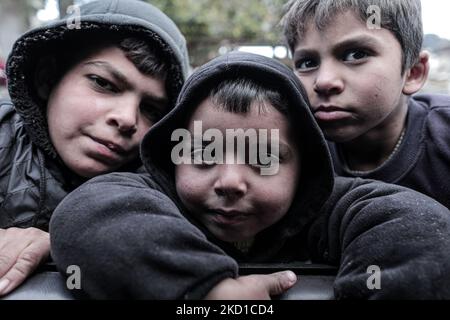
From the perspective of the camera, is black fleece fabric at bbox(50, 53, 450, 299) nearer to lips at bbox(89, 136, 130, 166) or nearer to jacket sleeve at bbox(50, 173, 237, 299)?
jacket sleeve at bbox(50, 173, 237, 299)

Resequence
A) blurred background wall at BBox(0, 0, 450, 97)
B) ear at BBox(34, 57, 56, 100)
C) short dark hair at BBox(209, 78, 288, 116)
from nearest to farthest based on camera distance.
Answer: short dark hair at BBox(209, 78, 288, 116)
ear at BBox(34, 57, 56, 100)
blurred background wall at BBox(0, 0, 450, 97)

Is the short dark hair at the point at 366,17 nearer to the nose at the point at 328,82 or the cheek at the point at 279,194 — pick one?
the nose at the point at 328,82

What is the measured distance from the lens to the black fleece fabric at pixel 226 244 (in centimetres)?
75

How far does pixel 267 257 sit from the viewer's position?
3.71 ft

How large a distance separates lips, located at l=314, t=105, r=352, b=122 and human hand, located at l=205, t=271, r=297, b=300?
0.55 meters

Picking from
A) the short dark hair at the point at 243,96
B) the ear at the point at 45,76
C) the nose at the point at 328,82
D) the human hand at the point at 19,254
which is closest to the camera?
the human hand at the point at 19,254

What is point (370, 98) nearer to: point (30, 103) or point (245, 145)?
point (245, 145)

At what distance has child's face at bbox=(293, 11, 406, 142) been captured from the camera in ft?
4.13

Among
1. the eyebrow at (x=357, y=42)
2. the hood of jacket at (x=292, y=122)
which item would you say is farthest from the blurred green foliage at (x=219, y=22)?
the hood of jacket at (x=292, y=122)

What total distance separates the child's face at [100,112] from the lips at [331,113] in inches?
19.5

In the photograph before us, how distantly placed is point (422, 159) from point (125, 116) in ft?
2.92

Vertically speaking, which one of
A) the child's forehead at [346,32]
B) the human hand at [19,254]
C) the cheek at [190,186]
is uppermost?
the child's forehead at [346,32]

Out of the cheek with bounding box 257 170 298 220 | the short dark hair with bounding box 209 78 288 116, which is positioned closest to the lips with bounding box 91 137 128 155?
the short dark hair with bounding box 209 78 288 116

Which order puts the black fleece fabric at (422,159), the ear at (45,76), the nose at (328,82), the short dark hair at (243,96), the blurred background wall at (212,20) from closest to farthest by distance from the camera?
the short dark hair at (243,96) < the nose at (328,82) < the black fleece fabric at (422,159) < the ear at (45,76) < the blurred background wall at (212,20)
